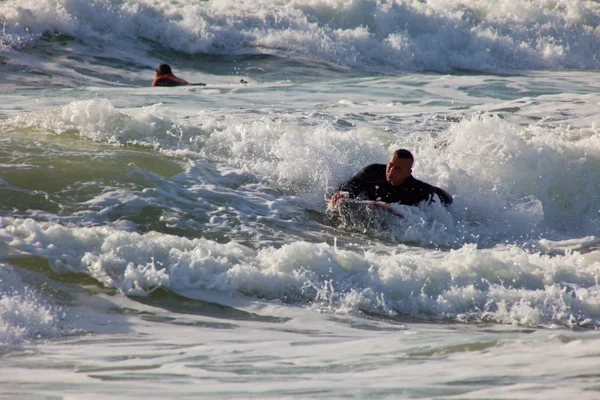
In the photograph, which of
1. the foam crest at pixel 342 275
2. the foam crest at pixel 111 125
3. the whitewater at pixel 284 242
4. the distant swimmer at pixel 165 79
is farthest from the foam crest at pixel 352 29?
the foam crest at pixel 342 275

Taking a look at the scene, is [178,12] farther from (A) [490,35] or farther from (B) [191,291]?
(B) [191,291]

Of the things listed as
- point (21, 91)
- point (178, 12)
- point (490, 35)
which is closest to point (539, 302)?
point (21, 91)

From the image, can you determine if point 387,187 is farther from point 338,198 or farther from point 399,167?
point 338,198

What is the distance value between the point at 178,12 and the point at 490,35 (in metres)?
10.9

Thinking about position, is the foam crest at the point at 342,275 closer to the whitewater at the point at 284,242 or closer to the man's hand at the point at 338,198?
the whitewater at the point at 284,242

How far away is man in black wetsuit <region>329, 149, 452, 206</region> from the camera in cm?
827

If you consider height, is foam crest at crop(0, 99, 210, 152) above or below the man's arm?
above

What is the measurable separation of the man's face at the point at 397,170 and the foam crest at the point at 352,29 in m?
13.4

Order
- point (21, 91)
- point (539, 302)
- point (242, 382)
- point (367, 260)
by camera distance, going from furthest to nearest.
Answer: point (21, 91) → point (367, 260) → point (539, 302) → point (242, 382)

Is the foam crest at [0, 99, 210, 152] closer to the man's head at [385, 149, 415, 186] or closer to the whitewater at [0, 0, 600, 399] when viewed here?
the whitewater at [0, 0, 600, 399]

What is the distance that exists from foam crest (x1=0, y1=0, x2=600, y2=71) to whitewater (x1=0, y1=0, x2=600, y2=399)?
197cm

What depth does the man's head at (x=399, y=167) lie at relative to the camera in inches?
318

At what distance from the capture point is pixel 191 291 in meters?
5.51

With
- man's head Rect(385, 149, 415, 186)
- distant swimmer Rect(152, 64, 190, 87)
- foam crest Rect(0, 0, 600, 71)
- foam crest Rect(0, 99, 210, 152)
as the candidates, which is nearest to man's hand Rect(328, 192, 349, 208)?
man's head Rect(385, 149, 415, 186)
